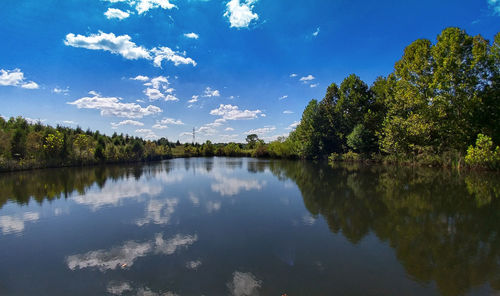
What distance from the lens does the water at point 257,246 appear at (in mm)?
4391

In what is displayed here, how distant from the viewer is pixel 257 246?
6.24 metres

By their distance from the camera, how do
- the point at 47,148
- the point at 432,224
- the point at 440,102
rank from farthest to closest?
the point at 47,148 → the point at 440,102 → the point at 432,224

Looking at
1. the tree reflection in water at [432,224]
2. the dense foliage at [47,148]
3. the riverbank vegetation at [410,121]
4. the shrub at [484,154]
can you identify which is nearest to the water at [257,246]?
the tree reflection in water at [432,224]

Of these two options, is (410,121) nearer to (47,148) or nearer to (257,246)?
(257,246)

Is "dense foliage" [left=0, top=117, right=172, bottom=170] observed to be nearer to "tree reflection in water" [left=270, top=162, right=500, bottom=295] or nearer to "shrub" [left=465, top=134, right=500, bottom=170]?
"tree reflection in water" [left=270, top=162, right=500, bottom=295]

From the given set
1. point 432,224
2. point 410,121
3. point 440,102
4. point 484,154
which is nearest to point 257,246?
point 432,224

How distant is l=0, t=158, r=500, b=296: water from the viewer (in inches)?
173

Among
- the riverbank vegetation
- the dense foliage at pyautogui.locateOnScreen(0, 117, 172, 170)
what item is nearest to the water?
the riverbank vegetation

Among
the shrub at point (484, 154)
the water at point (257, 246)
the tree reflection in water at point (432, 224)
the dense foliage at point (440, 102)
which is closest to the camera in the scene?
the water at point (257, 246)

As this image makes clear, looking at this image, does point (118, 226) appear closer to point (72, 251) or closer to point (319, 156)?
point (72, 251)

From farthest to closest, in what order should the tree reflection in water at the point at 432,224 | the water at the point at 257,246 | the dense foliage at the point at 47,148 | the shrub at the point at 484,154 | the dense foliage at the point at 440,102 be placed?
the dense foliage at the point at 47,148, the dense foliage at the point at 440,102, the shrub at the point at 484,154, the tree reflection in water at the point at 432,224, the water at the point at 257,246

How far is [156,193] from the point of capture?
14.4 m

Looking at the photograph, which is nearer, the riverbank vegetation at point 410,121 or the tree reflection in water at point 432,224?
the tree reflection in water at point 432,224

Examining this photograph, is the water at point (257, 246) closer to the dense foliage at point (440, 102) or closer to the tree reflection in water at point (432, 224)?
the tree reflection in water at point (432, 224)
